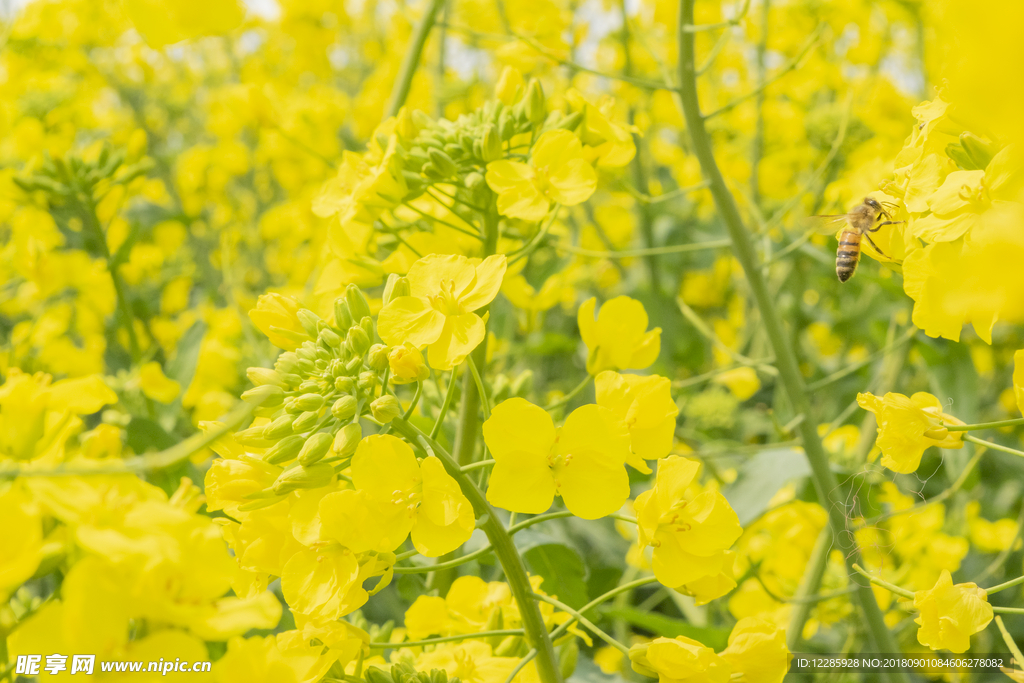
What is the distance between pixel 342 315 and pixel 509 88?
56 cm

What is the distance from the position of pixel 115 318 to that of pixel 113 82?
76.6 inches

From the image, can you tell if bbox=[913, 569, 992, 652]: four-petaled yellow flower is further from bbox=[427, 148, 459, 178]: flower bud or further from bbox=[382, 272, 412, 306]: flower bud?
bbox=[427, 148, 459, 178]: flower bud

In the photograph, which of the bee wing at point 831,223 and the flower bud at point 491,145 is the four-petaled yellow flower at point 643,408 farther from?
the bee wing at point 831,223

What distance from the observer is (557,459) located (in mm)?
796

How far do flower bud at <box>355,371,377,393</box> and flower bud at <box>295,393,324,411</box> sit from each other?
0.15 feet

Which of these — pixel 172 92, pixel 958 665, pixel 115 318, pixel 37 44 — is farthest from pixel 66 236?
pixel 172 92

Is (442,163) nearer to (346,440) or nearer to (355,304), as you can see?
(355,304)

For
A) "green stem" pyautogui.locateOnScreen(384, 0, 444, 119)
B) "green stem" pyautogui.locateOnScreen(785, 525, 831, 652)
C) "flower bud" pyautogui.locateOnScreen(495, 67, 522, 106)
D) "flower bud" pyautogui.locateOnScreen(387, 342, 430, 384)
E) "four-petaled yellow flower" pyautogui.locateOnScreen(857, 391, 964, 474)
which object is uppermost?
"green stem" pyautogui.locateOnScreen(384, 0, 444, 119)

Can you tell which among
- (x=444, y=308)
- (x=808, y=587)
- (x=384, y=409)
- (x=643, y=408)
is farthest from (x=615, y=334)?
(x=808, y=587)

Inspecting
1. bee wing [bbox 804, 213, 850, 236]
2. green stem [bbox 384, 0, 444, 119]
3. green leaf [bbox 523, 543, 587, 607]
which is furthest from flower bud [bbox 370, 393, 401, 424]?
green stem [bbox 384, 0, 444, 119]

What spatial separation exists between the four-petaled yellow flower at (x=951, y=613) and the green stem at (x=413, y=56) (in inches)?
56.4

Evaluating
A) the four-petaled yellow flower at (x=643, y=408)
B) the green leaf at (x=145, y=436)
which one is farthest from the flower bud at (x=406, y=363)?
the green leaf at (x=145, y=436)

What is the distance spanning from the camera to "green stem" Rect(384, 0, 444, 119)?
5.56ft

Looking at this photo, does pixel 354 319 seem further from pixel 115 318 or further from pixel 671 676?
pixel 115 318
